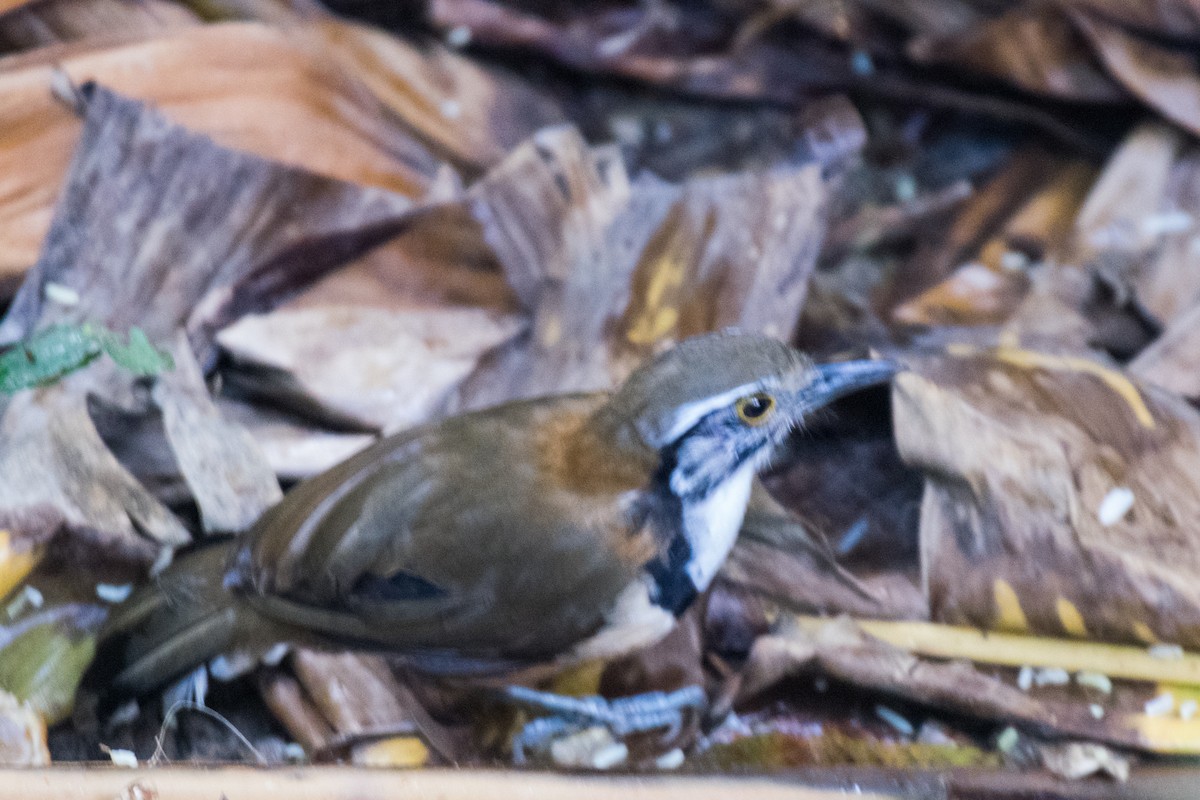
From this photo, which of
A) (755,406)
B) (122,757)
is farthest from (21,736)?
(755,406)

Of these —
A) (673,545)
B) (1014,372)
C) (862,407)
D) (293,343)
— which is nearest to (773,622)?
(673,545)

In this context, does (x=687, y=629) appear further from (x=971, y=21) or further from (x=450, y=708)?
(x=971, y=21)

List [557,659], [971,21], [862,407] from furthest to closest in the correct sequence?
[971,21] < [862,407] < [557,659]

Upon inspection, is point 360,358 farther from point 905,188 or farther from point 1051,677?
point 905,188

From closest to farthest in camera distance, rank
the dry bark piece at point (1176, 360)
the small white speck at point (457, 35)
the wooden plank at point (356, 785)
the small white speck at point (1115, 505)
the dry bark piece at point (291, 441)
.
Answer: the wooden plank at point (356, 785) < the small white speck at point (1115, 505) < the dry bark piece at point (291, 441) < the dry bark piece at point (1176, 360) < the small white speck at point (457, 35)

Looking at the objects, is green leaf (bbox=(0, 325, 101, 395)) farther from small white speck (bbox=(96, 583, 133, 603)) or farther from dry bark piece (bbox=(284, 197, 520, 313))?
dry bark piece (bbox=(284, 197, 520, 313))

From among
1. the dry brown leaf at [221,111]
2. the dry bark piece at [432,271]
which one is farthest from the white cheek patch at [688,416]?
the dry brown leaf at [221,111]

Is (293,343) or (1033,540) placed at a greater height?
(293,343)

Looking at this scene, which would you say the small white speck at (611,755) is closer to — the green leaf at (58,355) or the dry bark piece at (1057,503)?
the dry bark piece at (1057,503)
